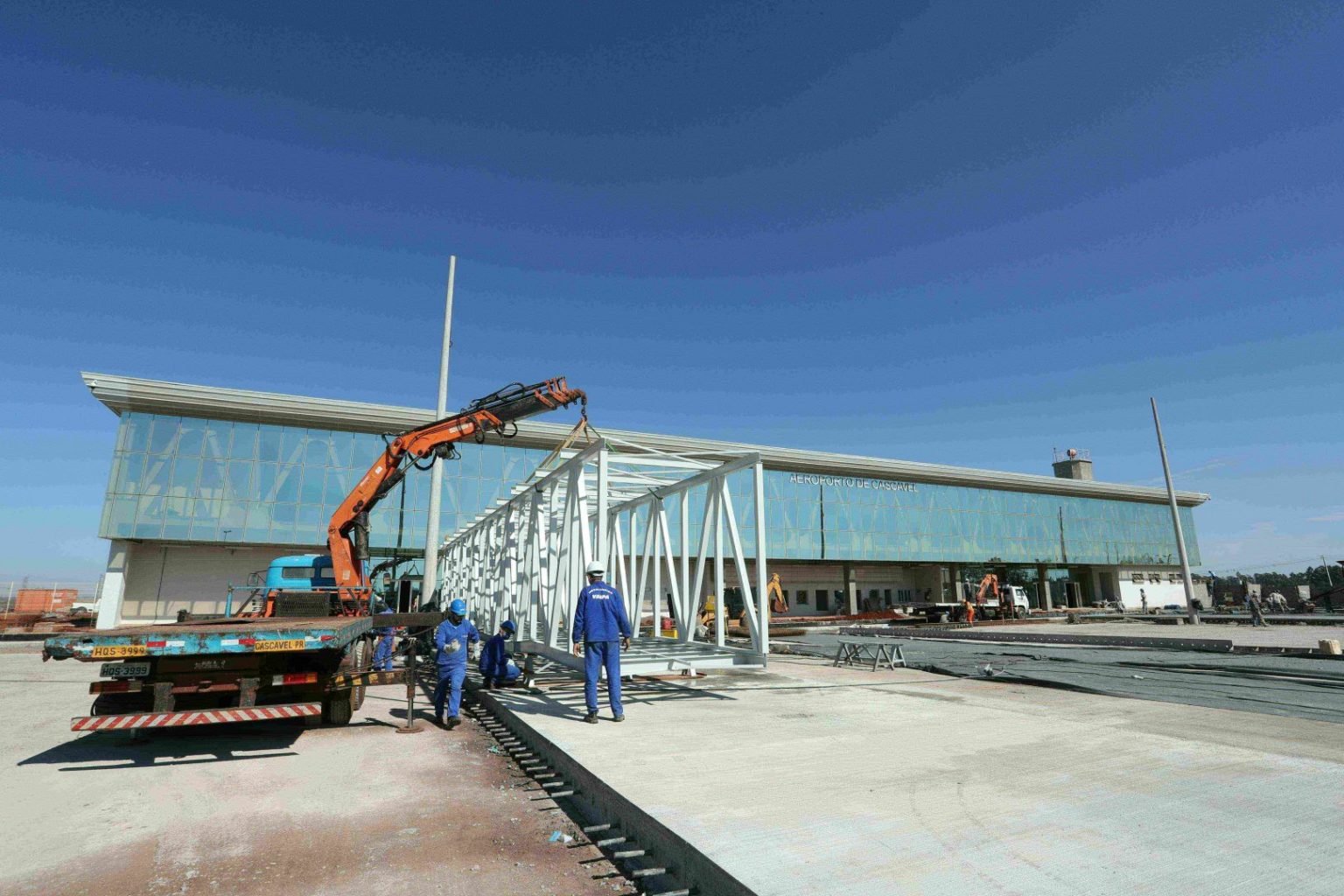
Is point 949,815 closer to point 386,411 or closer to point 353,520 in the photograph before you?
point 353,520

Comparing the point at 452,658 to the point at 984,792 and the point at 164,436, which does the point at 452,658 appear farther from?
the point at 164,436

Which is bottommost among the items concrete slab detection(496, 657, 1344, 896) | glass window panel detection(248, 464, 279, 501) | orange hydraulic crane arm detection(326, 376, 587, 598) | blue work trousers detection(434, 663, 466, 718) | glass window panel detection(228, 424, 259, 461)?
concrete slab detection(496, 657, 1344, 896)

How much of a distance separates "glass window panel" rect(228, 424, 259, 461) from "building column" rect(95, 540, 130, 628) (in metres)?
5.60

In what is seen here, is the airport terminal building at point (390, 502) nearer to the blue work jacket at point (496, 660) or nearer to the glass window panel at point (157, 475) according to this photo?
the glass window panel at point (157, 475)

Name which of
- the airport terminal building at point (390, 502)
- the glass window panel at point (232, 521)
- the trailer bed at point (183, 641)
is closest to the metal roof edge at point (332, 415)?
the airport terminal building at point (390, 502)

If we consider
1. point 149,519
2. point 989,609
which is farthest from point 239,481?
point 989,609

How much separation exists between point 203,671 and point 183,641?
3.05ft

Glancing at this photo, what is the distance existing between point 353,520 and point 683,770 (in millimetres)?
10994

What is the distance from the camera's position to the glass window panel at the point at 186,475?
29906 mm

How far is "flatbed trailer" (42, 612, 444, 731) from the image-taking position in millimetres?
7270

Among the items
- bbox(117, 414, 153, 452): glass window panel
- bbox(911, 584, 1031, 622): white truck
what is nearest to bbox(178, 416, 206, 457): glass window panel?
bbox(117, 414, 153, 452): glass window panel

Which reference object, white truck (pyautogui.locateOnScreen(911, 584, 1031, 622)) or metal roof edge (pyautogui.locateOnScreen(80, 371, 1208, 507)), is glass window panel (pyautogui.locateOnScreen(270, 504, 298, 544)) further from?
white truck (pyautogui.locateOnScreen(911, 584, 1031, 622))

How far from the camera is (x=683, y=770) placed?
5.96 meters

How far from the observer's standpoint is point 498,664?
38.4 ft
